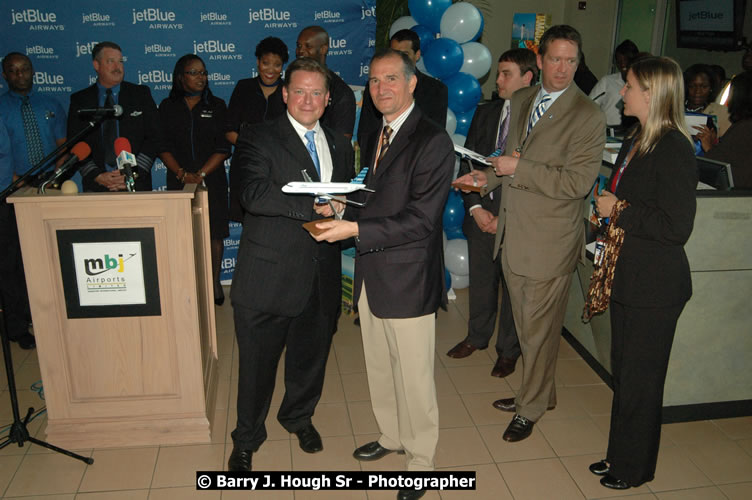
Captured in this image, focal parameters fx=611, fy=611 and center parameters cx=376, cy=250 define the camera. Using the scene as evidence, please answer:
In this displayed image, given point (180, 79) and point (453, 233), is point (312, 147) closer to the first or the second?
point (180, 79)

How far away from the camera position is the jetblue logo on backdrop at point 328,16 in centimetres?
517

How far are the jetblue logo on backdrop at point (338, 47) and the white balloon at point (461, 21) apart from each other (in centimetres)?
86

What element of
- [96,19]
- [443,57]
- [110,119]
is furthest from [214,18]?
[443,57]

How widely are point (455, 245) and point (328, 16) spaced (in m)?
2.23

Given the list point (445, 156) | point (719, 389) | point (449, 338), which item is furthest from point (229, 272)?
point (719, 389)

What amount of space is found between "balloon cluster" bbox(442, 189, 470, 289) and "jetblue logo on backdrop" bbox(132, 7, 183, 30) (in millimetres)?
2670

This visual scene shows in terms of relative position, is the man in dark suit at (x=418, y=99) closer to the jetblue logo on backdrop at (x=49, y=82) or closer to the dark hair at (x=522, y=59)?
the dark hair at (x=522, y=59)

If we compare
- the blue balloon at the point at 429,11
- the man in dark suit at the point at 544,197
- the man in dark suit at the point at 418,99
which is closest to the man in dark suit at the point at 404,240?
the man in dark suit at the point at 544,197

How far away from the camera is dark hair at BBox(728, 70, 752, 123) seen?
139 inches

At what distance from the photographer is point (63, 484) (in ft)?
9.45

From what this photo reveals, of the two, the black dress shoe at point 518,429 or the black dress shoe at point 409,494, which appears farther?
the black dress shoe at point 518,429

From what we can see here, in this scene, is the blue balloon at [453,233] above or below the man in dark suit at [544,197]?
below

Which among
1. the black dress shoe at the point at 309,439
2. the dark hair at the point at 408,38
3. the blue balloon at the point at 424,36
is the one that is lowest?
the black dress shoe at the point at 309,439

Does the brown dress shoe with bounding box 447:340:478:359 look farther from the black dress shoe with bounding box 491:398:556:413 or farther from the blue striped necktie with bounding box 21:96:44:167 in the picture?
the blue striped necktie with bounding box 21:96:44:167
